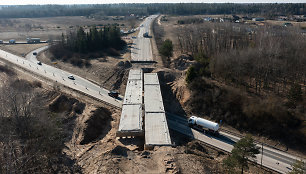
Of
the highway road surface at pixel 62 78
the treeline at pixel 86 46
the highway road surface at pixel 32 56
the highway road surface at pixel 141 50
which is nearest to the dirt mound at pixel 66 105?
the highway road surface at pixel 62 78

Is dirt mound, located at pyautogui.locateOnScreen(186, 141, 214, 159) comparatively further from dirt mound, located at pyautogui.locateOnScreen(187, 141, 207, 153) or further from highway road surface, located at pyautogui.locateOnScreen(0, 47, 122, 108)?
highway road surface, located at pyautogui.locateOnScreen(0, 47, 122, 108)

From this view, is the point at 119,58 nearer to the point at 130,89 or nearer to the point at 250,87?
the point at 130,89

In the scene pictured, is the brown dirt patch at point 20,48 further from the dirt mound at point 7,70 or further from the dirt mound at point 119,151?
the dirt mound at point 119,151

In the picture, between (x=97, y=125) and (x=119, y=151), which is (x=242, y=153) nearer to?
(x=119, y=151)

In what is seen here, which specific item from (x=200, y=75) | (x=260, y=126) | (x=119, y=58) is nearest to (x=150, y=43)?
(x=119, y=58)

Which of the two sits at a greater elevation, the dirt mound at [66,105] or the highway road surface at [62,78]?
the highway road surface at [62,78]
